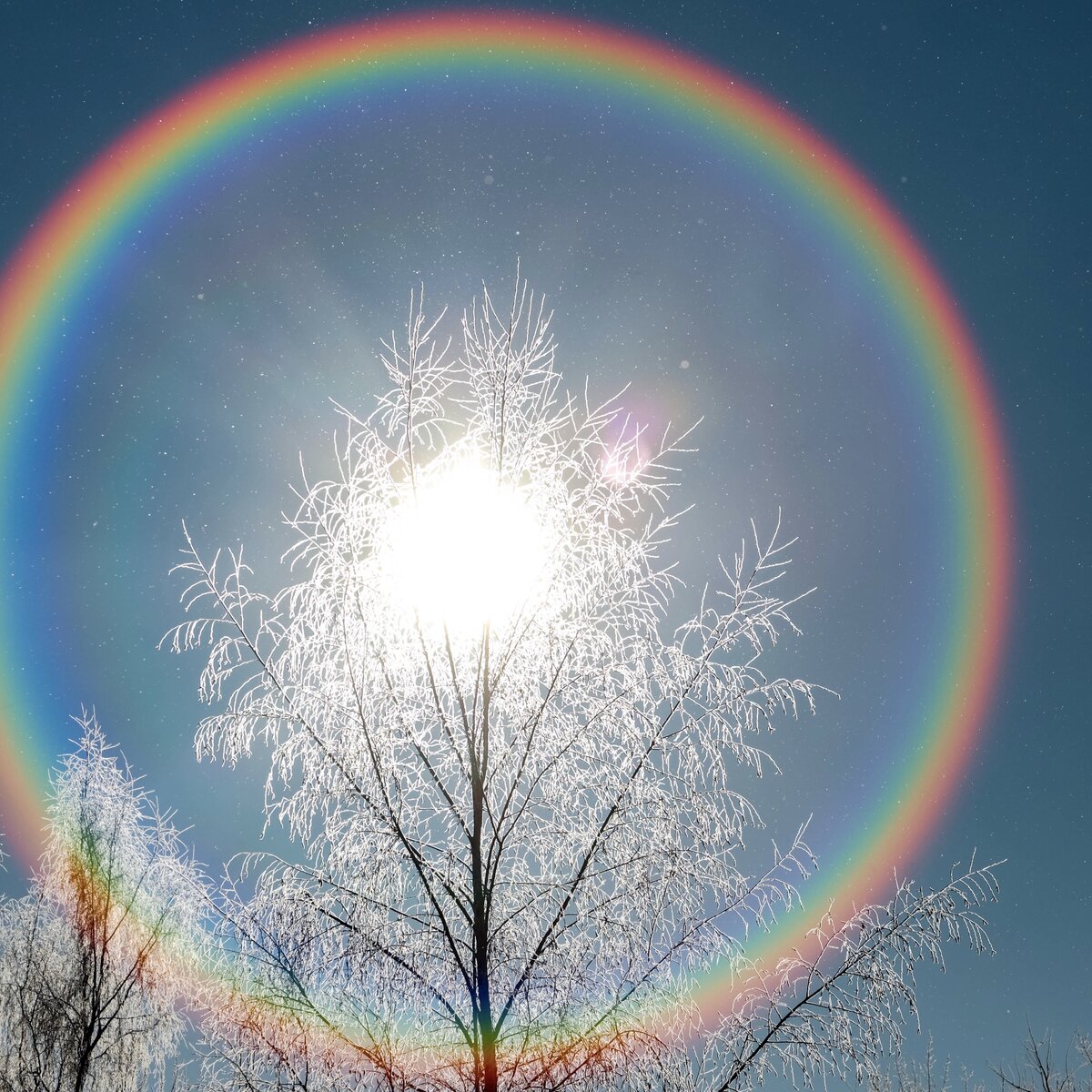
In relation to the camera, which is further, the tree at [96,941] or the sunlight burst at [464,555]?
the tree at [96,941]

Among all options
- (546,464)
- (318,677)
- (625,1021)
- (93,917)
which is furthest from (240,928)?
(93,917)

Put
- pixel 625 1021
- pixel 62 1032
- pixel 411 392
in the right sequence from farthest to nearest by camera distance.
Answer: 1. pixel 62 1032
2. pixel 411 392
3. pixel 625 1021

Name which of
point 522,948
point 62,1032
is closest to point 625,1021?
point 522,948

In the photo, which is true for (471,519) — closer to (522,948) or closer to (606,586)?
(606,586)

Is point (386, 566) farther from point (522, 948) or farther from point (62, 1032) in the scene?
point (62, 1032)

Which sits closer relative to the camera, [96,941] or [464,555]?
[464,555]

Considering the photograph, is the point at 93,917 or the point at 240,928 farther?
the point at 93,917

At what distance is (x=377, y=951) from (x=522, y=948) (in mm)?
562

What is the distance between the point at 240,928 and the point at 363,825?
A: 0.61 meters

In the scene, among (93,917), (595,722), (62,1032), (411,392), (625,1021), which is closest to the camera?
(625,1021)

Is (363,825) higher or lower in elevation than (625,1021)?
higher

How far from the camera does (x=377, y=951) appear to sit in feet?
10.5

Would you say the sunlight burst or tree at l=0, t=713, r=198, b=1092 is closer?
the sunlight burst

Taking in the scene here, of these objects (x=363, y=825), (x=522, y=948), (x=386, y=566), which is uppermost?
(x=386, y=566)
